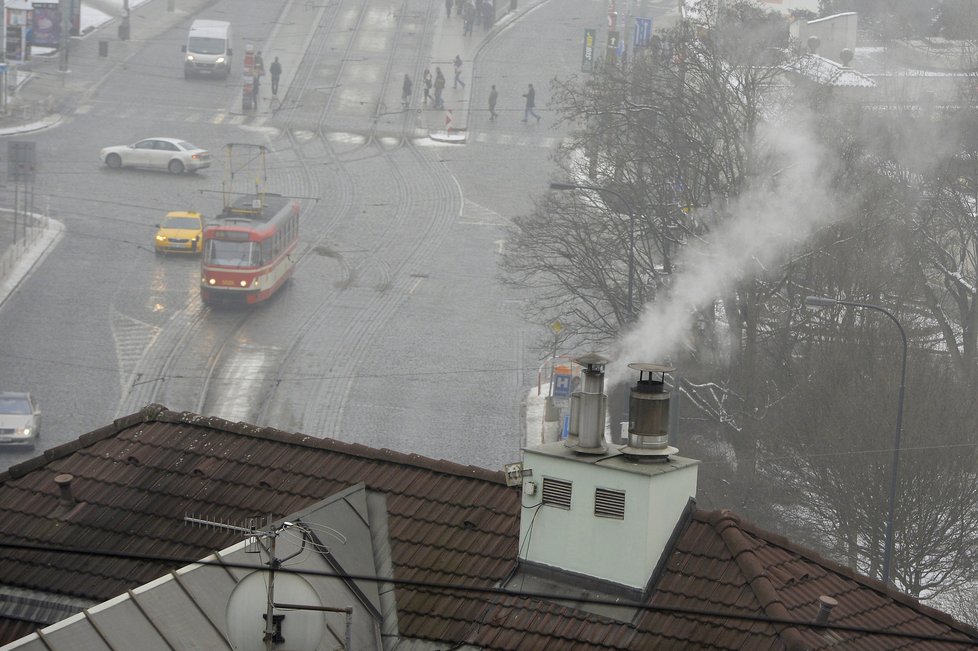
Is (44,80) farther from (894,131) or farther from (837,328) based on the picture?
(837,328)

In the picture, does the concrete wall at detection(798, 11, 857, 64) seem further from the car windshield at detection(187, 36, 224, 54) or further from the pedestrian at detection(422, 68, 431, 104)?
the car windshield at detection(187, 36, 224, 54)

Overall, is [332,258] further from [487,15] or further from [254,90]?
[487,15]

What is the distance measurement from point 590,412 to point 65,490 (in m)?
5.11

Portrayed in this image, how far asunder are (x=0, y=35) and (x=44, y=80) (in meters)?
4.81

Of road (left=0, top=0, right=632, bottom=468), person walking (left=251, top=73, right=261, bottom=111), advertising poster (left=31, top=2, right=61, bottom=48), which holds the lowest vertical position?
road (left=0, top=0, right=632, bottom=468)

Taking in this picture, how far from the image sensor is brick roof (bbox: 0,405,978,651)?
12180 mm

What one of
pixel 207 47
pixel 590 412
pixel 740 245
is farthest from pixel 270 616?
pixel 207 47

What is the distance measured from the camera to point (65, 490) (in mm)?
14844

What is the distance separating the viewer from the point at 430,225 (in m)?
53.0

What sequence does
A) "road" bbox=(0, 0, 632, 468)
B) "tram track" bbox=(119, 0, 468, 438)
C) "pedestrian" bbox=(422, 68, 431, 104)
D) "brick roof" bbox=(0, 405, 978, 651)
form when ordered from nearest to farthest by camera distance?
"brick roof" bbox=(0, 405, 978, 651) → "road" bbox=(0, 0, 632, 468) → "tram track" bbox=(119, 0, 468, 438) → "pedestrian" bbox=(422, 68, 431, 104)

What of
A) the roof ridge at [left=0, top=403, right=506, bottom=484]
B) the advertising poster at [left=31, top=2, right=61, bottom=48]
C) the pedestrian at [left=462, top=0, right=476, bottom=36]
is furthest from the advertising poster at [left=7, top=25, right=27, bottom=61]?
the roof ridge at [left=0, top=403, right=506, bottom=484]

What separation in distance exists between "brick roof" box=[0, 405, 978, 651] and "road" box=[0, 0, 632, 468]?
2000 cm

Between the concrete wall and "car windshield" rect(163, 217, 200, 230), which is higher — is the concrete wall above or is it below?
above

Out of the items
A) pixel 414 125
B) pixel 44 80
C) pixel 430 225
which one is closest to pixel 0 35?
pixel 44 80
